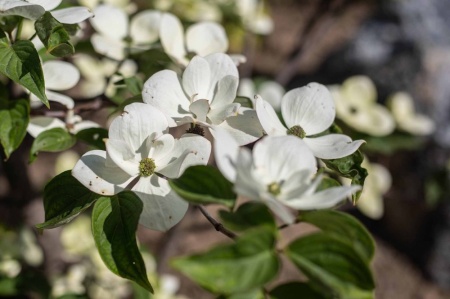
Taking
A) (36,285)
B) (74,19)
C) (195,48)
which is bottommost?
(36,285)

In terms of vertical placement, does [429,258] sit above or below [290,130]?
below

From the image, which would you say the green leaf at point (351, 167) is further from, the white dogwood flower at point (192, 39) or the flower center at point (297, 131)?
the white dogwood flower at point (192, 39)

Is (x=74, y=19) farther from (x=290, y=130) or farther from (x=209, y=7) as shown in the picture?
(x=209, y=7)

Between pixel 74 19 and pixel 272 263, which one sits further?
pixel 74 19

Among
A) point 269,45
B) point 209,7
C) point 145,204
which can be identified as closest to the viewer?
point 145,204

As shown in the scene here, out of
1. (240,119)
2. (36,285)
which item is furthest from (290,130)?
(36,285)

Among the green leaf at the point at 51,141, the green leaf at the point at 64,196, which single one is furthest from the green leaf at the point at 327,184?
the green leaf at the point at 51,141

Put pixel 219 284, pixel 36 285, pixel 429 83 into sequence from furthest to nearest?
pixel 429 83, pixel 36 285, pixel 219 284

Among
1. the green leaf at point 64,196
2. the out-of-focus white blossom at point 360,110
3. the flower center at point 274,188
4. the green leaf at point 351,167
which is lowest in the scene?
the out-of-focus white blossom at point 360,110
